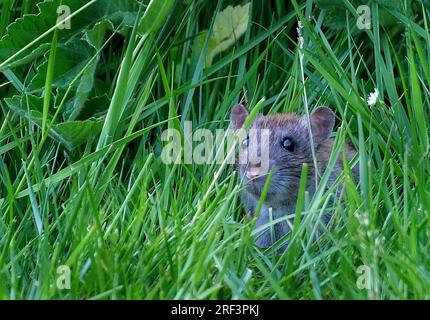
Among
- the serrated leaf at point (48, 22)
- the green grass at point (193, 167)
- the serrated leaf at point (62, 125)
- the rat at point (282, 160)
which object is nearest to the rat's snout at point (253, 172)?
the rat at point (282, 160)

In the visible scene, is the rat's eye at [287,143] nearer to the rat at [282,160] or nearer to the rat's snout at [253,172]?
the rat at [282,160]

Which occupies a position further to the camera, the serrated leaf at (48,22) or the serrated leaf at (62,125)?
the serrated leaf at (48,22)

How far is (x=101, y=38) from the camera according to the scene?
4.29 m

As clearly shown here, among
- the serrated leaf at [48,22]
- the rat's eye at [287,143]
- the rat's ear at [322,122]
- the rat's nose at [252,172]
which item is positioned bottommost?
the rat's nose at [252,172]

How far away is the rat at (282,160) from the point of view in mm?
4023

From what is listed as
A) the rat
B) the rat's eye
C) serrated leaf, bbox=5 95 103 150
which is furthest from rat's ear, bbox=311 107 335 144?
serrated leaf, bbox=5 95 103 150

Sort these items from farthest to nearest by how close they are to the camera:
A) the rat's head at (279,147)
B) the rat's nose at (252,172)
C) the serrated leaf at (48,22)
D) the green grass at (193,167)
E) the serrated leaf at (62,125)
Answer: the serrated leaf at (48,22) < the serrated leaf at (62,125) < the rat's head at (279,147) < the rat's nose at (252,172) < the green grass at (193,167)

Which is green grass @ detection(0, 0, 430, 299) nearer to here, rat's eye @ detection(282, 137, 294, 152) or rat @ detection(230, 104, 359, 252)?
rat @ detection(230, 104, 359, 252)

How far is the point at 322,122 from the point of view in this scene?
422 centimetres

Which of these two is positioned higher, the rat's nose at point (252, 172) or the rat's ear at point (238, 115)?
the rat's ear at point (238, 115)

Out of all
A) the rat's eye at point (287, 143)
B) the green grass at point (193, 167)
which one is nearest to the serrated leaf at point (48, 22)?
the green grass at point (193, 167)

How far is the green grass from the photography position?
2912 mm

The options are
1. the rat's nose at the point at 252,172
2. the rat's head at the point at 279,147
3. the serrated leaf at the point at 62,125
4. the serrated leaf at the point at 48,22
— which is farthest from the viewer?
the serrated leaf at the point at 48,22

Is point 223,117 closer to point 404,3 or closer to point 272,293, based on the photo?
point 404,3
